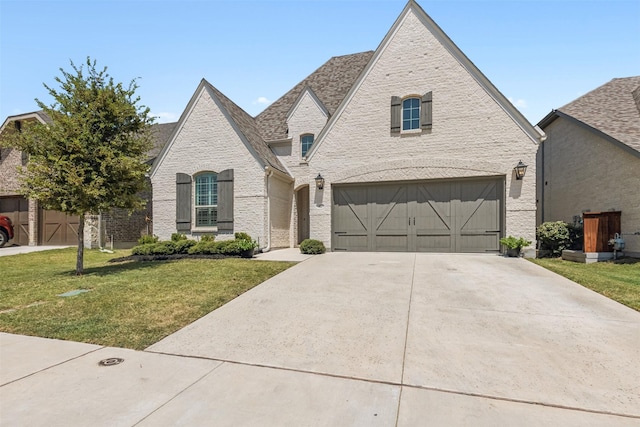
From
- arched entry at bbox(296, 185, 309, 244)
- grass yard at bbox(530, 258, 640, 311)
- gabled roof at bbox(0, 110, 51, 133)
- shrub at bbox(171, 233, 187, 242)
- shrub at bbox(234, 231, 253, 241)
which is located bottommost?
grass yard at bbox(530, 258, 640, 311)

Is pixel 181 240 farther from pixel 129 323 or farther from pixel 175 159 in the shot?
pixel 129 323

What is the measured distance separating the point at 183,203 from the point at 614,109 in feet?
63.1

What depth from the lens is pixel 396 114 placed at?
1270cm

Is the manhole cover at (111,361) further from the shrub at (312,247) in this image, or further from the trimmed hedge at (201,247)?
the shrub at (312,247)

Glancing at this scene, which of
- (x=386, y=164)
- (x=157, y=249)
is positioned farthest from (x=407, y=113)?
(x=157, y=249)

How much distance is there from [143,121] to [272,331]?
339 inches

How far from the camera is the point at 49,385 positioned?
3.00 m

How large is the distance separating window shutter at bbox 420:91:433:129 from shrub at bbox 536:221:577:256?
5800 mm

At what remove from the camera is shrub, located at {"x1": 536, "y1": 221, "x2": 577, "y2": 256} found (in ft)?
36.9

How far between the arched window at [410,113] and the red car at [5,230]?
2172 cm

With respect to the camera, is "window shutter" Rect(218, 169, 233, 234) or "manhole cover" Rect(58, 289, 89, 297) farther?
"window shutter" Rect(218, 169, 233, 234)

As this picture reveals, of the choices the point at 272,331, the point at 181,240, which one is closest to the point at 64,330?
the point at 272,331

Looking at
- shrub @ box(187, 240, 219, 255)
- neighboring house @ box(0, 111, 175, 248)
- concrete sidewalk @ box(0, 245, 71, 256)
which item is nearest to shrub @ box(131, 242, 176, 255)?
shrub @ box(187, 240, 219, 255)

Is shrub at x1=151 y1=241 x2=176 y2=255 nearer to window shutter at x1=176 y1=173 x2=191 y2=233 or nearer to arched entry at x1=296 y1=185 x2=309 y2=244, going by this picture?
window shutter at x1=176 y1=173 x2=191 y2=233
